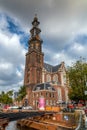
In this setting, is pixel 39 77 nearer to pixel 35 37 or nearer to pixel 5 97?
pixel 5 97

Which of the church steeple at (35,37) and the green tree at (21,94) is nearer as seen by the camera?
the green tree at (21,94)

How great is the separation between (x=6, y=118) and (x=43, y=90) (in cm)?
5321

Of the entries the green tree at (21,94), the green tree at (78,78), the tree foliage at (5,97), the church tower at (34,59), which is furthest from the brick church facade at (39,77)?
the green tree at (78,78)

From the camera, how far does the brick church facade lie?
76.6 meters

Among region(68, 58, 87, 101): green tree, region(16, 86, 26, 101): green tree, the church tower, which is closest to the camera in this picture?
region(68, 58, 87, 101): green tree

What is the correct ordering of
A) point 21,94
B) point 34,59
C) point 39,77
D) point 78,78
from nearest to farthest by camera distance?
point 78,78 < point 21,94 < point 39,77 < point 34,59

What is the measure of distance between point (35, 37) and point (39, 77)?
2390 centimetres

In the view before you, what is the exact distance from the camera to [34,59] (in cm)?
8706

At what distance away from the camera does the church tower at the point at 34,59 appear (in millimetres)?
83688

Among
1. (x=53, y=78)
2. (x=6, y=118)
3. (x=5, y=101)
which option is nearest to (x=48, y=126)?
(x=6, y=118)

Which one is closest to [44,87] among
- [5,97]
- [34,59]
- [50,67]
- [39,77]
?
[39,77]

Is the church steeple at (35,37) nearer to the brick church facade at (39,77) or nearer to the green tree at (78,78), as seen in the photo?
the brick church facade at (39,77)

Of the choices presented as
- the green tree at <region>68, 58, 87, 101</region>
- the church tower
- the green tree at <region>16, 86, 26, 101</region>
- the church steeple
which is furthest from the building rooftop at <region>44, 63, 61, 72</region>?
the green tree at <region>68, 58, 87, 101</region>

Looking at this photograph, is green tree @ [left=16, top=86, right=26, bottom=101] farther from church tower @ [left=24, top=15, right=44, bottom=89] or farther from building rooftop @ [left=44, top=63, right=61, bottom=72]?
building rooftop @ [left=44, top=63, right=61, bottom=72]
